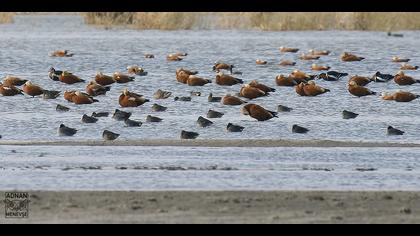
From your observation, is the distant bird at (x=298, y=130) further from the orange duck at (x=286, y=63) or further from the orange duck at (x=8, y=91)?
the orange duck at (x=286, y=63)

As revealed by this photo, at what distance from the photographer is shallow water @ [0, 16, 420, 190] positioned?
40.0ft

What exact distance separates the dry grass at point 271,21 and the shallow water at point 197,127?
287 centimetres

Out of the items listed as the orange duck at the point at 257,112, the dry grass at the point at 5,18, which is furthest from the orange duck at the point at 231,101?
the dry grass at the point at 5,18

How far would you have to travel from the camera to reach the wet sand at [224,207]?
10.2m

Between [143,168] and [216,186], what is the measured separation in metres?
1.37

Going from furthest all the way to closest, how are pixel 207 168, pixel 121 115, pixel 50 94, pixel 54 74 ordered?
1. pixel 54 74
2. pixel 50 94
3. pixel 121 115
4. pixel 207 168

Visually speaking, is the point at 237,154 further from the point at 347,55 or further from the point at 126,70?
the point at 347,55

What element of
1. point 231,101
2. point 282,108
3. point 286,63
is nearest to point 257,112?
point 282,108

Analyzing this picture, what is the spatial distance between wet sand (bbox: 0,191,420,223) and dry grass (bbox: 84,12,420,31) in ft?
69.8

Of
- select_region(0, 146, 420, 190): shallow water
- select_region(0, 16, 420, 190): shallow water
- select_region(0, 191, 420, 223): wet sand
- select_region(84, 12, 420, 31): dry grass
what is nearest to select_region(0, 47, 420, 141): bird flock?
select_region(0, 16, 420, 190): shallow water

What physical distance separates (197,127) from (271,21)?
18.2 metres

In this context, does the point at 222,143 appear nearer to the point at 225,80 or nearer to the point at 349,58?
the point at 225,80

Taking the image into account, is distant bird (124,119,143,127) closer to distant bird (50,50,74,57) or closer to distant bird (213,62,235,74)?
distant bird (213,62,235,74)

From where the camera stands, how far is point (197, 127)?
16.2m
